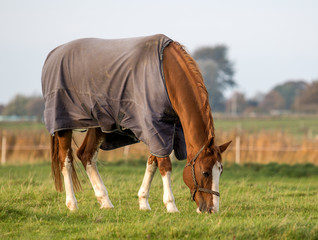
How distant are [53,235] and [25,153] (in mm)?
13448

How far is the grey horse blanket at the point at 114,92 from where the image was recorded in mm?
6425

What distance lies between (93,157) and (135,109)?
52.3 inches

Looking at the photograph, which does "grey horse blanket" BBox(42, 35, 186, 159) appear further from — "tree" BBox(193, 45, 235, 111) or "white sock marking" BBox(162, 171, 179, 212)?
"tree" BBox(193, 45, 235, 111)

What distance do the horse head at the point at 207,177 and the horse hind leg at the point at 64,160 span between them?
6.44ft

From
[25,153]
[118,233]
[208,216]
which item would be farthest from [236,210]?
[25,153]

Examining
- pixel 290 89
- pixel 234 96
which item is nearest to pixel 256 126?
pixel 234 96

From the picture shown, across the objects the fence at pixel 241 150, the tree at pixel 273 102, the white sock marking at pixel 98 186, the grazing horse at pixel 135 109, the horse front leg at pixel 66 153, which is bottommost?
the tree at pixel 273 102

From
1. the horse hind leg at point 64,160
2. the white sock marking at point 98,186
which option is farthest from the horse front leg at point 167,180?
the horse hind leg at point 64,160

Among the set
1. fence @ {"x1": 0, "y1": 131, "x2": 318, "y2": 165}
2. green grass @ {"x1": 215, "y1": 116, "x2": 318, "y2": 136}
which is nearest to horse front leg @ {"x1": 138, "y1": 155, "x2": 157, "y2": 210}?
fence @ {"x1": 0, "y1": 131, "x2": 318, "y2": 165}

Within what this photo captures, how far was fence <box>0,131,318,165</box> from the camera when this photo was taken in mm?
16719

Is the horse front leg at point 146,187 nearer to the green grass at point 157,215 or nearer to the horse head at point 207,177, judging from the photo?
the green grass at point 157,215

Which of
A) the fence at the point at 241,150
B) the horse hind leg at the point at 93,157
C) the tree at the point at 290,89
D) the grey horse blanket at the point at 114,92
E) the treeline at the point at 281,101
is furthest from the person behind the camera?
the tree at the point at 290,89

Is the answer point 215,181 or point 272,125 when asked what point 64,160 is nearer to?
point 215,181

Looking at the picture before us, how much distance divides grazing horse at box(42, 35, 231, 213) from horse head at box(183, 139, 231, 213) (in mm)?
11
